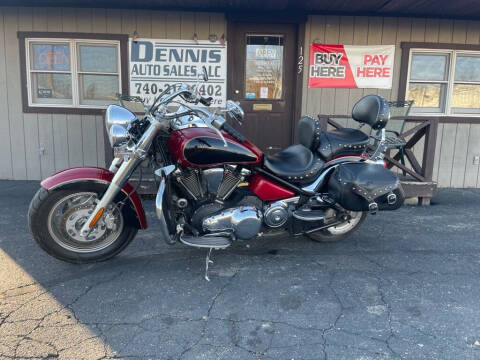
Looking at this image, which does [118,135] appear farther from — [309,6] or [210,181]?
[309,6]

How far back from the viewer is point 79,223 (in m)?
2.71

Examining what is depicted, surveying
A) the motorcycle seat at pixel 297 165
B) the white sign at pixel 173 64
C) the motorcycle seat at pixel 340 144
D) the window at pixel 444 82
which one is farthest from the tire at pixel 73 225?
the window at pixel 444 82

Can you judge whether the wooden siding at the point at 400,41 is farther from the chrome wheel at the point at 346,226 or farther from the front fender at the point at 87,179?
the front fender at the point at 87,179

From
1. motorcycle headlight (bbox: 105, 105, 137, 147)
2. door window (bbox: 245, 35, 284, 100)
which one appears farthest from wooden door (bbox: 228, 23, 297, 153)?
motorcycle headlight (bbox: 105, 105, 137, 147)

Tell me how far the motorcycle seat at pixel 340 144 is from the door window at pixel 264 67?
2668 mm

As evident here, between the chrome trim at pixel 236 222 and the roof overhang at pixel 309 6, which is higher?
the roof overhang at pixel 309 6

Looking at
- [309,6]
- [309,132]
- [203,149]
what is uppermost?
[309,6]

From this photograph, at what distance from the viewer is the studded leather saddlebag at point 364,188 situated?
2818mm

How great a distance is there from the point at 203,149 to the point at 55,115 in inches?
157

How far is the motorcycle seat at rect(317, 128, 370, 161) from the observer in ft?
9.74

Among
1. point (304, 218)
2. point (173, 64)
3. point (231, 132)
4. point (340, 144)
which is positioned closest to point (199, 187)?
point (231, 132)

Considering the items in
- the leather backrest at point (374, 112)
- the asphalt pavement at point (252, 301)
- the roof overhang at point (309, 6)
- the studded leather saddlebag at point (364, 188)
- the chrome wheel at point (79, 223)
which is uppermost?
the roof overhang at point (309, 6)

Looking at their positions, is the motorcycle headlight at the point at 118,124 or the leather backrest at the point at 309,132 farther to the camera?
the leather backrest at the point at 309,132

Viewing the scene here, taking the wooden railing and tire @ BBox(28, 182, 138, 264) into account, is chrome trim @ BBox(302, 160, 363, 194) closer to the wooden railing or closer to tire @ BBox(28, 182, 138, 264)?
tire @ BBox(28, 182, 138, 264)
